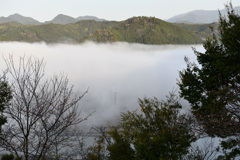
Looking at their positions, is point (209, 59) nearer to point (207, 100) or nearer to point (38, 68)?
point (207, 100)

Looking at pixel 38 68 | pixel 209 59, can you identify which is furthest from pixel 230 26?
pixel 38 68

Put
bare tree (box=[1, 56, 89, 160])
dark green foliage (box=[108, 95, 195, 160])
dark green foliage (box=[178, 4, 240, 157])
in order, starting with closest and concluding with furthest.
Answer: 1. bare tree (box=[1, 56, 89, 160])
2. dark green foliage (box=[178, 4, 240, 157])
3. dark green foliage (box=[108, 95, 195, 160])

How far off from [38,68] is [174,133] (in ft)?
37.2

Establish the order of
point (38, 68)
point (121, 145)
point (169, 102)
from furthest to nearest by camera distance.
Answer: point (121, 145), point (169, 102), point (38, 68)

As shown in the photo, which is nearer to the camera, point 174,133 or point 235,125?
point 235,125

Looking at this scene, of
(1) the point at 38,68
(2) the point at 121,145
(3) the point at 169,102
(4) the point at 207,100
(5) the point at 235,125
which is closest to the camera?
(1) the point at 38,68

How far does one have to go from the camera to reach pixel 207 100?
54.3 feet

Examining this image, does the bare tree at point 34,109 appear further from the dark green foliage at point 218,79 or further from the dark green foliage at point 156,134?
the dark green foliage at point 218,79

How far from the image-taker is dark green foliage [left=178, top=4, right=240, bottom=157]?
12.8 metres

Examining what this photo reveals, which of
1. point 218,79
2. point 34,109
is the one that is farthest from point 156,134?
point 34,109

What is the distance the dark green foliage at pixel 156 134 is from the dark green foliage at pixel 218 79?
176 cm

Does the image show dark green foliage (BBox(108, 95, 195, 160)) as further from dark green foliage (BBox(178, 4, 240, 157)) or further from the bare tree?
the bare tree

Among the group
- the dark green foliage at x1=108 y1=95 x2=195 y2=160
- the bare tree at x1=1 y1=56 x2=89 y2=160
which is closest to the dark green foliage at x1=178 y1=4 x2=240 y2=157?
the dark green foliage at x1=108 y1=95 x2=195 y2=160

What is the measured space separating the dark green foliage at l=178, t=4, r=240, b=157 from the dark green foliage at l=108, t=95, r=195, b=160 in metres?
1.76
